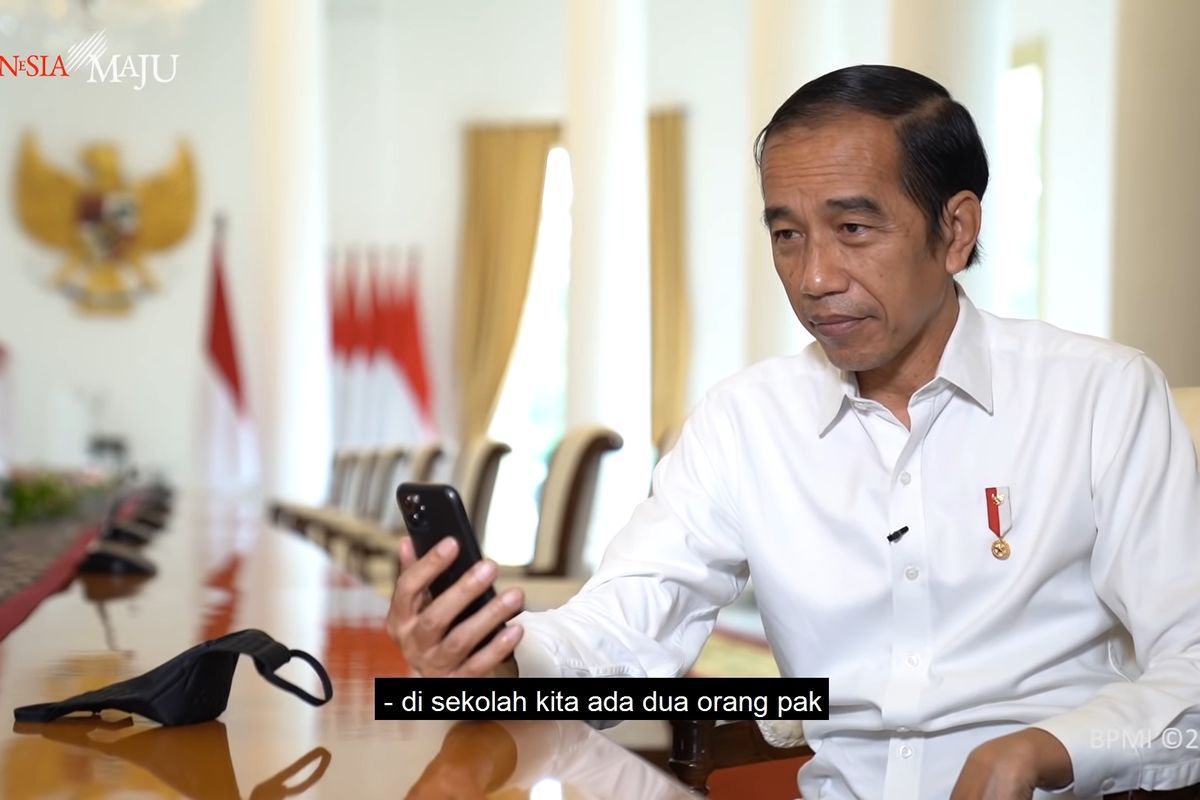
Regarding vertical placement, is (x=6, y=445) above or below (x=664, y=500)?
below

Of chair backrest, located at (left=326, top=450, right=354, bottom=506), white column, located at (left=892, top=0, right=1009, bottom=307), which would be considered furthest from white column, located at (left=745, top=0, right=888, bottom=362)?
chair backrest, located at (left=326, top=450, right=354, bottom=506)

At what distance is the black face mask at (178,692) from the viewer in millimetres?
1473

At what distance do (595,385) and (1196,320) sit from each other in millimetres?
3911

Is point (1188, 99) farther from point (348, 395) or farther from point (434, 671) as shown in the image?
point (348, 395)

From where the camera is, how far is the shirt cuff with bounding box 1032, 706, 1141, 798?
1.40m

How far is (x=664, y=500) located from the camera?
1819mm

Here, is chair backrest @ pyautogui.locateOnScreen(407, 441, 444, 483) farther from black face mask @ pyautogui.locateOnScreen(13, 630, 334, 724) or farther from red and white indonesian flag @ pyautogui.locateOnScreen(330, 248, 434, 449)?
black face mask @ pyautogui.locateOnScreen(13, 630, 334, 724)

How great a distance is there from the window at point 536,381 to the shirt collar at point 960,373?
10860 millimetres

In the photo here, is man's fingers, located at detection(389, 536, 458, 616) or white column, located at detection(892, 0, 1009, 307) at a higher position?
white column, located at detection(892, 0, 1009, 307)

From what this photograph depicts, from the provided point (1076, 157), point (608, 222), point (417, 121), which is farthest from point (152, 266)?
point (1076, 157)

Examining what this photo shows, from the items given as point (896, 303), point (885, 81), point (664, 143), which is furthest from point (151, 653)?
point (664, 143)

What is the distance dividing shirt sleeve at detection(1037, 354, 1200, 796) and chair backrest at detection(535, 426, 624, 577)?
9.66 ft

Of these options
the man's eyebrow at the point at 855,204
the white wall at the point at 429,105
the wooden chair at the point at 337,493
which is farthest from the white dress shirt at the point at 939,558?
the white wall at the point at 429,105

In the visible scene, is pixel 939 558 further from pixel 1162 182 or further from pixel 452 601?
pixel 1162 182
